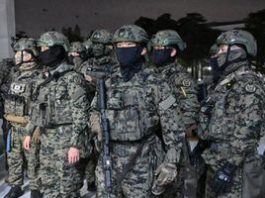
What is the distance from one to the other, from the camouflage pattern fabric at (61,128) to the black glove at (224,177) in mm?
1319

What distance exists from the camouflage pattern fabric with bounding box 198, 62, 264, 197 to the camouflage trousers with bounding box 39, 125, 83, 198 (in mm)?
1351

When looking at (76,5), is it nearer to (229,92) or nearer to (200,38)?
(200,38)

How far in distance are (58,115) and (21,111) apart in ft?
3.15

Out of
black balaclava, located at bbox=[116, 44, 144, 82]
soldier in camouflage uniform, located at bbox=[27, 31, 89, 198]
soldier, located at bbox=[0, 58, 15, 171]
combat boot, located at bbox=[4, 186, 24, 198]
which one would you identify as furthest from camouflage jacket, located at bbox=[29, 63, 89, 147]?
soldier, located at bbox=[0, 58, 15, 171]

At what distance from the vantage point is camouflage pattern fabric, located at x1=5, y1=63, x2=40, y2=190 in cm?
486

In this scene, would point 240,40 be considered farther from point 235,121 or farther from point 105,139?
point 105,139

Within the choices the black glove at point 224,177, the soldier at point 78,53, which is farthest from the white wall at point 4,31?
the black glove at point 224,177

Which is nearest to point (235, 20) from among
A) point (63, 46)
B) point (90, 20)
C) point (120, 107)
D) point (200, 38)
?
point (200, 38)

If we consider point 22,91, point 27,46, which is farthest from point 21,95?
point 27,46

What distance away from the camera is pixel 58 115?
420cm

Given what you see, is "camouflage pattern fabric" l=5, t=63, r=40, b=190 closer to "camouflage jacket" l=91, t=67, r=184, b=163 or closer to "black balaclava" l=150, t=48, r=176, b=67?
"black balaclava" l=150, t=48, r=176, b=67

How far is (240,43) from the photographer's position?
3.40 meters

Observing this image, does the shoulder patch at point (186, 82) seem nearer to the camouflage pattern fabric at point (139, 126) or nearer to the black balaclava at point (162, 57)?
the black balaclava at point (162, 57)

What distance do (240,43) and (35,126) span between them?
2158 millimetres
